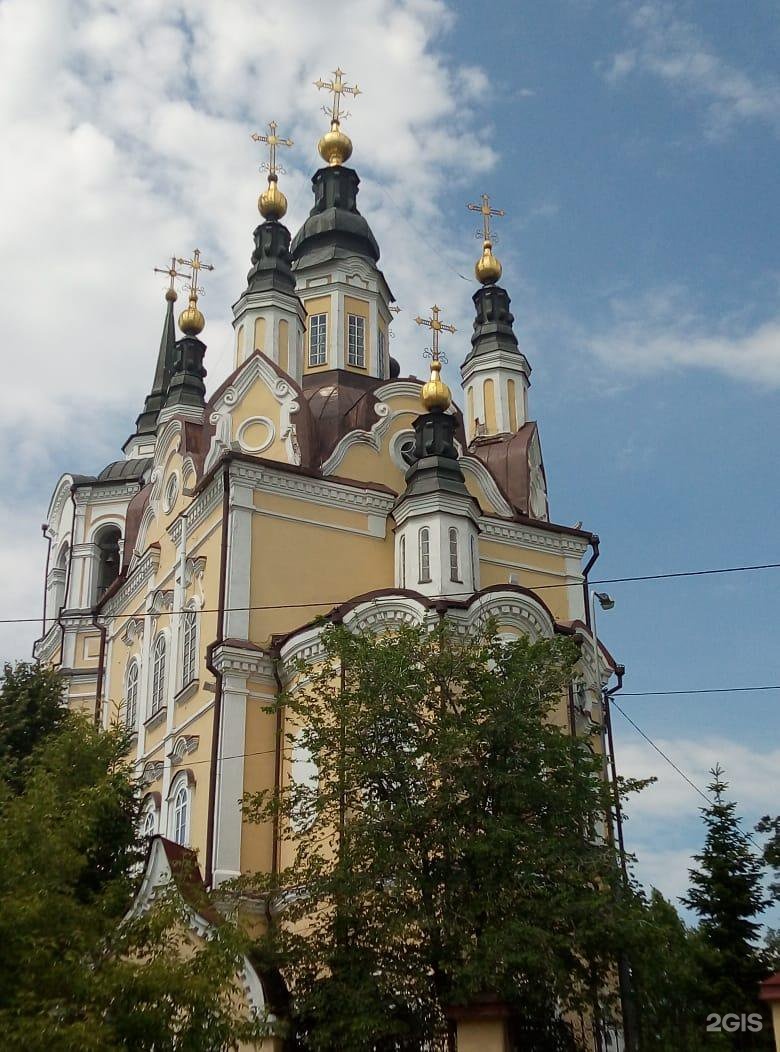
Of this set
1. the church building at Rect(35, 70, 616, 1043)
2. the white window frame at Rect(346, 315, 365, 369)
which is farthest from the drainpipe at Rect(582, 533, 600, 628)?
the white window frame at Rect(346, 315, 365, 369)

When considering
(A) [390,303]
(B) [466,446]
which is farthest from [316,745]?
(A) [390,303]

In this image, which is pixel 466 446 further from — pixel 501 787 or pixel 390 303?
pixel 501 787

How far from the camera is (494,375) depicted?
3086cm

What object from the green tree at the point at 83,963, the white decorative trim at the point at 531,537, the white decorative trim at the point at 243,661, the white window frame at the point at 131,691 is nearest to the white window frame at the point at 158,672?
the white window frame at the point at 131,691

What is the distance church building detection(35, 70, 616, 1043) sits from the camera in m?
23.0

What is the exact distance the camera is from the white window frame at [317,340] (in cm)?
3008

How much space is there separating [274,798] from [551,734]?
3.40 metres

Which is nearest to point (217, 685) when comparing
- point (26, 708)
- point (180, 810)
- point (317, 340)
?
point (180, 810)

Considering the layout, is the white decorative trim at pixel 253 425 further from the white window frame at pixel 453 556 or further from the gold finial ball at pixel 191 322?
the gold finial ball at pixel 191 322

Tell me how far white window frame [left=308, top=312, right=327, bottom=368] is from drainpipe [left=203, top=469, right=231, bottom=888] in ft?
20.9

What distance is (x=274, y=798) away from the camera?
1705 centimetres

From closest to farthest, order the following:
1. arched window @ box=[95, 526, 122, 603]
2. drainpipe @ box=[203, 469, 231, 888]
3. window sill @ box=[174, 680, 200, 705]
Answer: drainpipe @ box=[203, 469, 231, 888] < window sill @ box=[174, 680, 200, 705] < arched window @ box=[95, 526, 122, 603]

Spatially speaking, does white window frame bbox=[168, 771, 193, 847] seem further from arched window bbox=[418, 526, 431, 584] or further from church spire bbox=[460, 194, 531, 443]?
church spire bbox=[460, 194, 531, 443]

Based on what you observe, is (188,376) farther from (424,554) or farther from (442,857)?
(442,857)
